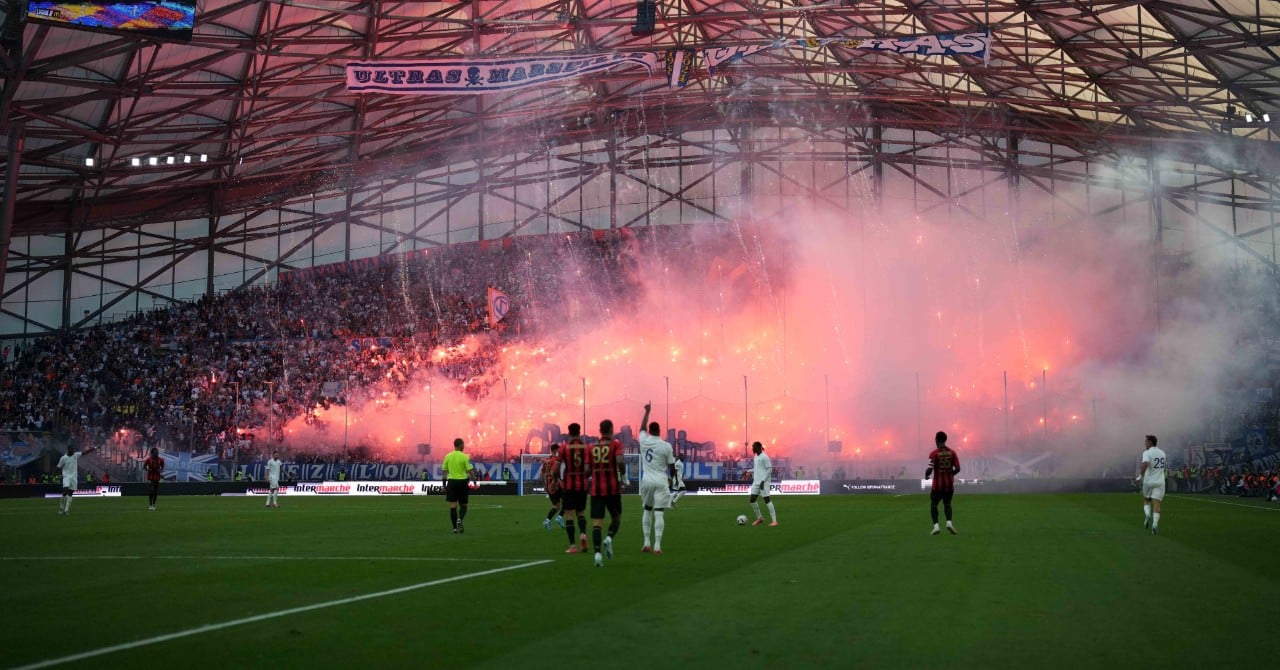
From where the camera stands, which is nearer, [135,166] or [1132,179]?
[135,166]

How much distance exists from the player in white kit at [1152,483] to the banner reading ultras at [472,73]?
19921 millimetres

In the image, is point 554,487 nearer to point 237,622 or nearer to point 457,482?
point 457,482

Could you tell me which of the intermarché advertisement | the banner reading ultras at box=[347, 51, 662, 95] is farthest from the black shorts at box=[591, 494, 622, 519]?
the intermarché advertisement

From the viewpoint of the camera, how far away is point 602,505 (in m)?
15.1

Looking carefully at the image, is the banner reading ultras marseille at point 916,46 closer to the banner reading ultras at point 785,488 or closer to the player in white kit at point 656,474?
the banner reading ultras at point 785,488

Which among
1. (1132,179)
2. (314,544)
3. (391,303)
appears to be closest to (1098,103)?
(1132,179)

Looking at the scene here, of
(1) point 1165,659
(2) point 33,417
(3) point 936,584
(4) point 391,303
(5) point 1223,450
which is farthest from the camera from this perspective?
(4) point 391,303

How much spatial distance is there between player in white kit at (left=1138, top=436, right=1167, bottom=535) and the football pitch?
511mm

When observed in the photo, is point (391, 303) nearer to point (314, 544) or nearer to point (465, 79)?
point (465, 79)

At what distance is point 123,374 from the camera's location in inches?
2351

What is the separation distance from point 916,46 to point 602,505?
24.5 metres

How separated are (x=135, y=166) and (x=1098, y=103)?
148 feet

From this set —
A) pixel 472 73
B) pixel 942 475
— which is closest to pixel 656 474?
pixel 942 475

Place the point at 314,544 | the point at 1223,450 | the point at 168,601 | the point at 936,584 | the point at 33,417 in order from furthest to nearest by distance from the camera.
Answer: the point at 33,417 < the point at 1223,450 < the point at 314,544 < the point at 936,584 < the point at 168,601
